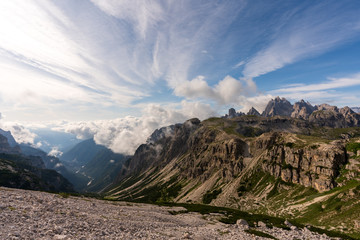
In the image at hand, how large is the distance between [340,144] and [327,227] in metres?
105

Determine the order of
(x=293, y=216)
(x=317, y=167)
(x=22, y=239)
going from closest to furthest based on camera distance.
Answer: (x=22, y=239), (x=293, y=216), (x=317, y=167)

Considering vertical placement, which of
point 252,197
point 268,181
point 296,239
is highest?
point 296,239

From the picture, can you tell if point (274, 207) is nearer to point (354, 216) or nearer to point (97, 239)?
point (354, 216)

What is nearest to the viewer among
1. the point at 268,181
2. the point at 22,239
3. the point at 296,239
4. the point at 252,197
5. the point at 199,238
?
the point at 22,239

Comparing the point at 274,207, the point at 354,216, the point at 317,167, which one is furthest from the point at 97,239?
the point at 317,167

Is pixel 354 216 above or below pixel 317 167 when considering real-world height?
below

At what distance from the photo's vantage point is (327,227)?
8362 centimetres

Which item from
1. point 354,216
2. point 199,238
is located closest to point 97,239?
point 199,238

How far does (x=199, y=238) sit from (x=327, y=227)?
3523 inches

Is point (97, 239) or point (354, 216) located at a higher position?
point (97, 239)

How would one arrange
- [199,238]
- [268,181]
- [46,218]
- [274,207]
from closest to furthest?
1. [46,218]
2. [199,238]
3. [274,207]
4. [268,181]

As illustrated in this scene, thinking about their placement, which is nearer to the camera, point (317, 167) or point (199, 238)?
point (199, 238)

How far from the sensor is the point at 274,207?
139 meters

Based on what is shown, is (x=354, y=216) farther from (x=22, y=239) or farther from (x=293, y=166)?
(x=22, y=239)
